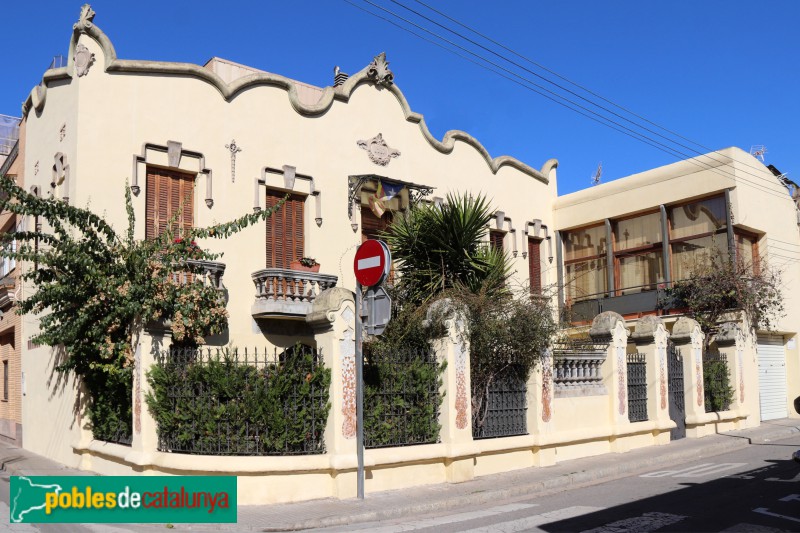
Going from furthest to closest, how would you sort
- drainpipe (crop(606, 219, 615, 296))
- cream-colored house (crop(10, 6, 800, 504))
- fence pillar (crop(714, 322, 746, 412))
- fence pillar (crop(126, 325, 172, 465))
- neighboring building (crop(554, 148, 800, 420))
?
drainpipe (crop(606, 219, 615, 296)), neighboring building (crop(554, 148, 800, 420)), fence pillar (crop(714, 322, 746, 412)), cream-colored house (crop(10, 6, 800, 504)), fence pillar (crop(126, 325, 172, 465))

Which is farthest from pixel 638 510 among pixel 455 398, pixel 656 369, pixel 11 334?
pixel 11 334

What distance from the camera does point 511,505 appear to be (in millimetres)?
10273

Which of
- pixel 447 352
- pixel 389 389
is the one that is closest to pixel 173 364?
pixel 389 389

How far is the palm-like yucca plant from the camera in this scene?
46.0 feet

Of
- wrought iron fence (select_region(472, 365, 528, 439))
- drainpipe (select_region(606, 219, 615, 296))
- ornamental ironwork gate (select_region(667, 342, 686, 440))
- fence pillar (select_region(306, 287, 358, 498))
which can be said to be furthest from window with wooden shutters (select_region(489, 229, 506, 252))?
fence pillar (select_region(306, 287, 358, 498))

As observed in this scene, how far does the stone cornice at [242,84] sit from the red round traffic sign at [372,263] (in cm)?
797

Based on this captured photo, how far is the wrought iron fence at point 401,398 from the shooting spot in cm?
1105

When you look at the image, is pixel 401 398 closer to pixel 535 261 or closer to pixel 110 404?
pixel 110 404

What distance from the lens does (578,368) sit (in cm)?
1477

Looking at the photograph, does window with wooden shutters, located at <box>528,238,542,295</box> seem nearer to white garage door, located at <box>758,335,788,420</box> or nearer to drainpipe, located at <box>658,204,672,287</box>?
drainpipe, located at <box>658,204,672,287</box>

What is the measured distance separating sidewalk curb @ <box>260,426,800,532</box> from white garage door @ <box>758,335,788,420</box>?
16.1ft

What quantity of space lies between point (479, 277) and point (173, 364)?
610 cm

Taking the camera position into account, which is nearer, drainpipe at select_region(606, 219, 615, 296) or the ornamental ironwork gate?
the ornamental ironwork gate

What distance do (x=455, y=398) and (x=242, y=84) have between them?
9.16 m
